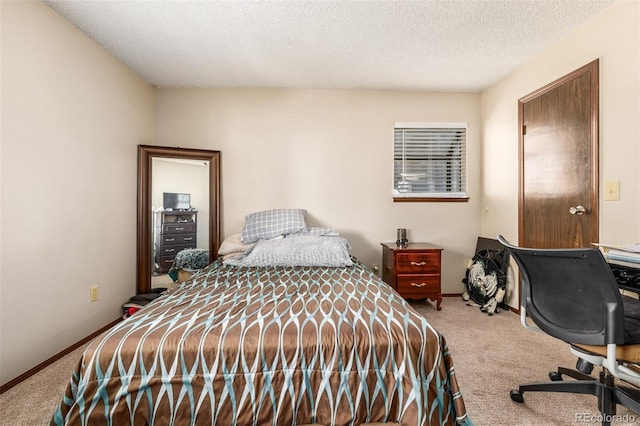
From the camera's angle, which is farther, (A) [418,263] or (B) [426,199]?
(B) [426,199]

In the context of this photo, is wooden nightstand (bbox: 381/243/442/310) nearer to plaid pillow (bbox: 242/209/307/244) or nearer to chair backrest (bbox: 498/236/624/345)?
plaid pillow (bbox: 242/209/307/244)

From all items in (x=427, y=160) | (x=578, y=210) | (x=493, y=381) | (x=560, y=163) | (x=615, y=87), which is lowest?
(x=493, y=381)

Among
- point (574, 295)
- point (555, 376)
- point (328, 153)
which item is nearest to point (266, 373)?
point (574, 295)

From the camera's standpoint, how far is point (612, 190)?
187 cm

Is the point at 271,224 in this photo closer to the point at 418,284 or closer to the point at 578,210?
the point at 418,284

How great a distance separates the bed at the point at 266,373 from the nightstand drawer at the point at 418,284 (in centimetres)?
155

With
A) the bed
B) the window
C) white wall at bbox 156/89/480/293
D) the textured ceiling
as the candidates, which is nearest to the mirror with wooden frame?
white wall at bbox 156/89/480/293

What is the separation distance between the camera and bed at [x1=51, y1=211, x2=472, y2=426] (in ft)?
3.29

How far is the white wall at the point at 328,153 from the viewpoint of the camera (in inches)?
122

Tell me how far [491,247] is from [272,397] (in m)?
2.93

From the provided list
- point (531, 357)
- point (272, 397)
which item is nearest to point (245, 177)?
point (272, 397)

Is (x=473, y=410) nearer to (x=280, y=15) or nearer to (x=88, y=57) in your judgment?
(x=280, y=15)

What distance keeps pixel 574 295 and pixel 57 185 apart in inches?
126

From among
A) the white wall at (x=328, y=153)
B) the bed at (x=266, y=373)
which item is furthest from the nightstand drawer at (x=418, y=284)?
the bed at (x=266, y=373)
